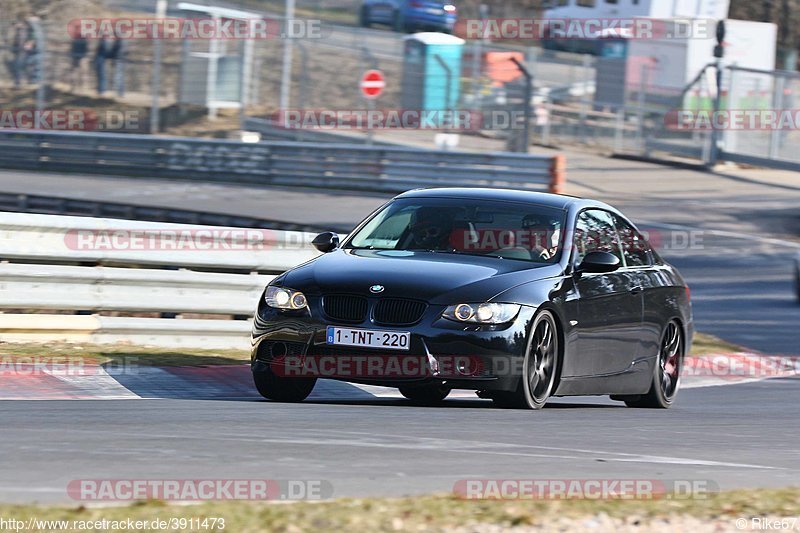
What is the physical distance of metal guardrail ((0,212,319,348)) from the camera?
10.4 m

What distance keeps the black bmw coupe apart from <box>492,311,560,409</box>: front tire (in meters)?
0.01

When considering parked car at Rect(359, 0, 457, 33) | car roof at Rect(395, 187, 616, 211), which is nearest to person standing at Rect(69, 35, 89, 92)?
parked car at Rect(359, 0, 457, 33)

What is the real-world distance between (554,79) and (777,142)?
662cm

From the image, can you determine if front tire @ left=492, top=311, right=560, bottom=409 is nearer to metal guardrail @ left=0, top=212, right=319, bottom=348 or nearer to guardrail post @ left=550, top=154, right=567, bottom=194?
metal guardrail @ left=0, top=212, right=319, bottom=348

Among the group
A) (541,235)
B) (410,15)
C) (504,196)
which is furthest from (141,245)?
(410,15)

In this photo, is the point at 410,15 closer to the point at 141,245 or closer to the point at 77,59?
the point at 77,59

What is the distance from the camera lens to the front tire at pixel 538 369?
826 cm

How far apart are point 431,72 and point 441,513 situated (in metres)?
29.4

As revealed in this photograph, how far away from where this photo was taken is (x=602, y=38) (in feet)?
134

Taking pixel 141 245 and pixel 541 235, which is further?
pixel 141 245

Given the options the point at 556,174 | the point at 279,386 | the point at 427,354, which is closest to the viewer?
the point at 427,354

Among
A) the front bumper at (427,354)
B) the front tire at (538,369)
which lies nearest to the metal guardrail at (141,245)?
the front bumper at (427,354)

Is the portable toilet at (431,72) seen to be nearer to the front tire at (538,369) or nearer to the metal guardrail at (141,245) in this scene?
the metal guardrail at (141,245)

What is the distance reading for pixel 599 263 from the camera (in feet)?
29.2
